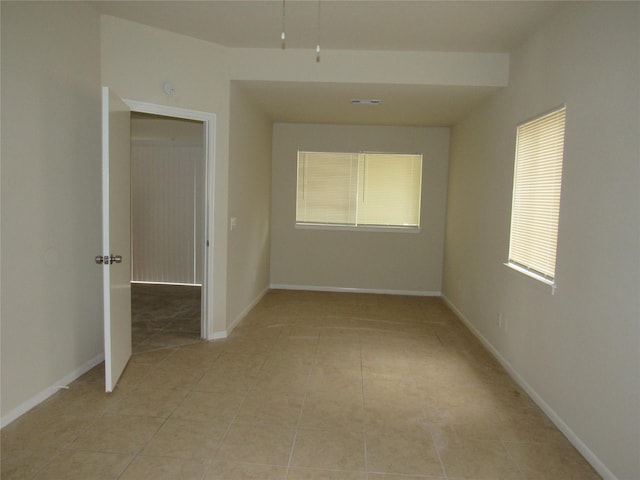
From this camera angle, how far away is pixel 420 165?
644 centimetres

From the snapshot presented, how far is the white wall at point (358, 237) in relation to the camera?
639cm

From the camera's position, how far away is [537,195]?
127 inches

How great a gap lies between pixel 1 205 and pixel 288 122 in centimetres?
435

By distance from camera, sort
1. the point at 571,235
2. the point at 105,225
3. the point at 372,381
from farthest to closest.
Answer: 1. the point at 372,381
2. the point at 105,225
3. the point at 571,235

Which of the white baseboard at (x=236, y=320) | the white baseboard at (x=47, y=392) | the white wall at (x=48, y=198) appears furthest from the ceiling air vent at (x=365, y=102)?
the white baseboard at (x=47, y=392)

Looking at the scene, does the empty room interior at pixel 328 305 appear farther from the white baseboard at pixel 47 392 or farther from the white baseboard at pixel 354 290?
the white baseboard at pixel 354 290

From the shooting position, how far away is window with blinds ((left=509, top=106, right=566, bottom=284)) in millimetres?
2930

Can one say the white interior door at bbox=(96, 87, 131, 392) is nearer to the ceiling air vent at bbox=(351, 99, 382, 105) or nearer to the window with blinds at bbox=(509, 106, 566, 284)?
the ceiling air vent at bbox=(351, 99, 382, 105)

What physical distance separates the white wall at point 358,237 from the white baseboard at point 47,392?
344cm

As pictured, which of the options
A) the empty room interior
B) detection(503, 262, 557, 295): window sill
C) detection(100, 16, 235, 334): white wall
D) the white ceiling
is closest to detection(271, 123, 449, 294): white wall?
the empty room interior

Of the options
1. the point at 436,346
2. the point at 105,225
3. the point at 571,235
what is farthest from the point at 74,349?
the point at 571,235

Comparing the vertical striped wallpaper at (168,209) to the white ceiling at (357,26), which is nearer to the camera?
the white ceiling at (357,26)

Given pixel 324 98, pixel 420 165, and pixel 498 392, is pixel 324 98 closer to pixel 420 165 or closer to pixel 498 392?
pixel 420 165

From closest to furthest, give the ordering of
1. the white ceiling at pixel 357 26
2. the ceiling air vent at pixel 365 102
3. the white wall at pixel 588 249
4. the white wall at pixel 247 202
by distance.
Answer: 1. the white wall at pixel 588 249
2. the white ceiling at pixel 357 26
3. the white wall at pixel 247 202
4. the ceiling air vent at pixel 365 102
